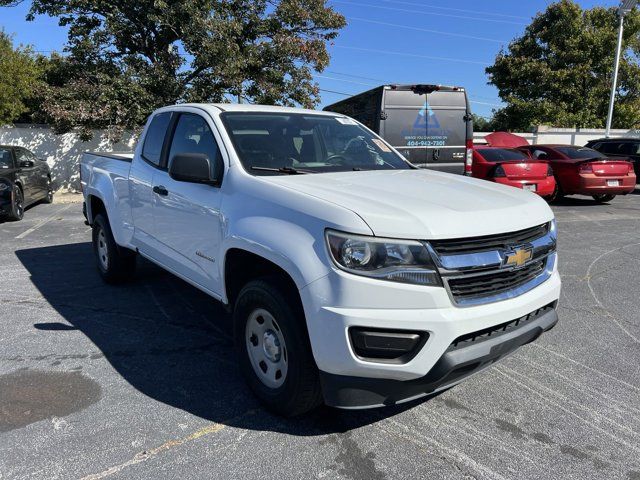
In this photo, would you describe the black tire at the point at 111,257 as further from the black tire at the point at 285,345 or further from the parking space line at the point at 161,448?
the parking space line at the point at 161,448

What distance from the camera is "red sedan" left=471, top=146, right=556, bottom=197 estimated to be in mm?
11328

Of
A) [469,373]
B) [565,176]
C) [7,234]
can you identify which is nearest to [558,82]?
[565,176]

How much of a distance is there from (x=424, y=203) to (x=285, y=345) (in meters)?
1.07

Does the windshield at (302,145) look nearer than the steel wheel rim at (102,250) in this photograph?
Yes

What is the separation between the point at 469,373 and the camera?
275cm

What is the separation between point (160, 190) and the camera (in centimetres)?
428

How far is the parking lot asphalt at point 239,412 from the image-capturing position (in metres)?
2.69

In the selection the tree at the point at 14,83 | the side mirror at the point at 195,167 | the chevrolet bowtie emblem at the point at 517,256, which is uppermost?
the tree at the point at 14,83

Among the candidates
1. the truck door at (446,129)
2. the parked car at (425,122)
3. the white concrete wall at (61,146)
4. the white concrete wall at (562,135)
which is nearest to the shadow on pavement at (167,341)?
the parked car at (425,122)

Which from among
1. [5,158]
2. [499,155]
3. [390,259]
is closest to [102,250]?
[390,259]

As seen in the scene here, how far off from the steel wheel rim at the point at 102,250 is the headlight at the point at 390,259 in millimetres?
4038

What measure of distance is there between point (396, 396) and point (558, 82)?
94.3 feet

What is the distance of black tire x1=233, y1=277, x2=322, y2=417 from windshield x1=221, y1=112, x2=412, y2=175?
895 mm

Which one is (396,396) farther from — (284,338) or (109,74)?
(109,74)
